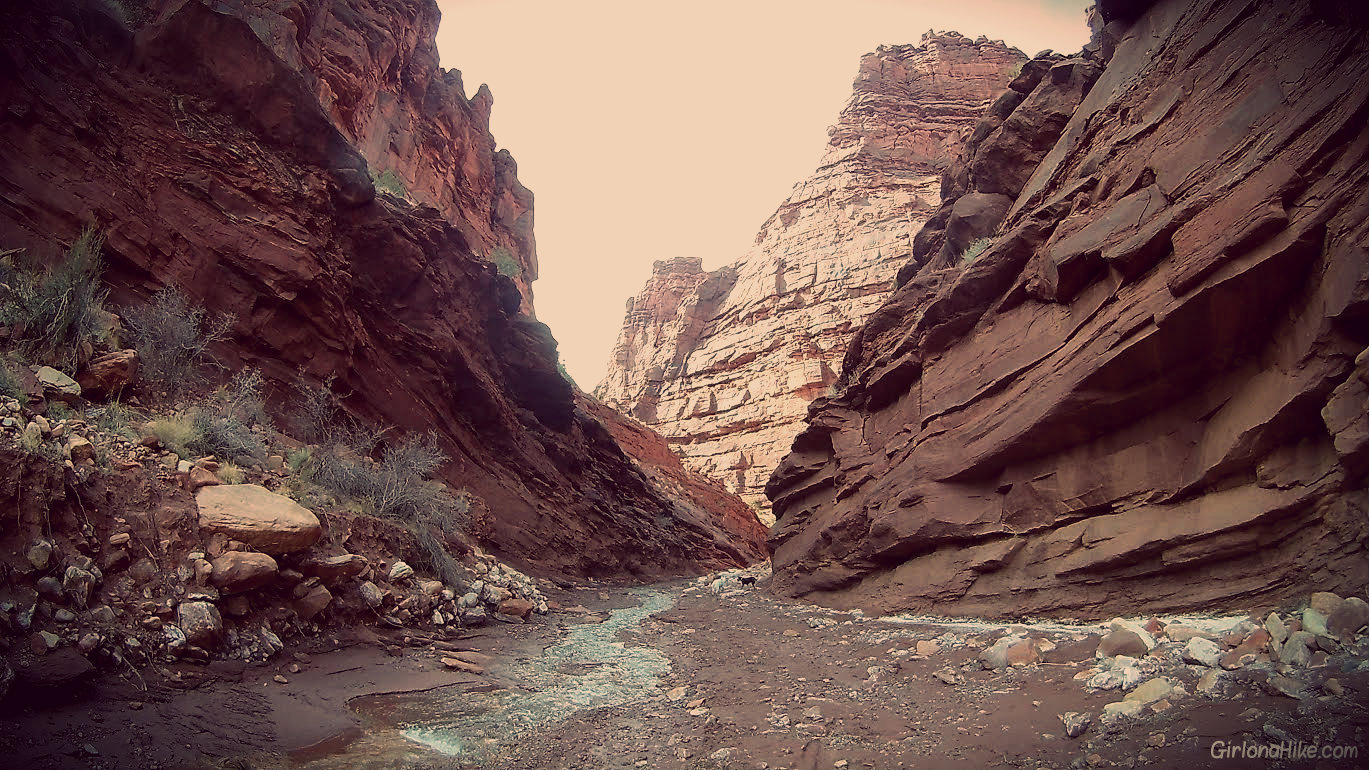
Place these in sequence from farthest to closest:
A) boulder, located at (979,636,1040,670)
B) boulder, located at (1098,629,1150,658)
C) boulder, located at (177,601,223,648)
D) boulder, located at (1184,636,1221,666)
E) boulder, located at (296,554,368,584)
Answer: boulder, located at (296,554,368,584) < boulder, located at (979,636,1040,670) < boulder, located at (177,601,223,648) < boulder, located at (1098,629,1150,658) < boulder, located at (1184,636,1221,666)

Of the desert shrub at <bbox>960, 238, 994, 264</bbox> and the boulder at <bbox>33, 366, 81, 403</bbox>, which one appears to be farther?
the desert shrub at <bbox>960, 238, 994, 264</bbox>

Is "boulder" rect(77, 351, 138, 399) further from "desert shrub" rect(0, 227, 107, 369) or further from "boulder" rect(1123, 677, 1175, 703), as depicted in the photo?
"boulder" rect(1123, 677, 1175, 703)

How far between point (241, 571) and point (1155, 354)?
32.7 feet

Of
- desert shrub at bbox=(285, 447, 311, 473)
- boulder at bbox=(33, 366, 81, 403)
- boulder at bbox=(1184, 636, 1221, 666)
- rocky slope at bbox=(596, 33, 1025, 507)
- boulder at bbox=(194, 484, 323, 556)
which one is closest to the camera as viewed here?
boulder at bbox=(1184, 636, 1221, 666)

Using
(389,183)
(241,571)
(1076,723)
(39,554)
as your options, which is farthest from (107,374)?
(389,183)

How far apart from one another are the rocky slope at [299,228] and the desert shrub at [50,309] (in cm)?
137

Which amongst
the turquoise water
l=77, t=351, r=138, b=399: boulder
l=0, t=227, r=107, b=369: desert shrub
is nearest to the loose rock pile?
l=77, t=351, r=138, b=399: boulder

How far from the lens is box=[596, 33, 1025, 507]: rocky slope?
4603 cm

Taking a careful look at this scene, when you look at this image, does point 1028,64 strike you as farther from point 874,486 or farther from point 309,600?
point 309,600

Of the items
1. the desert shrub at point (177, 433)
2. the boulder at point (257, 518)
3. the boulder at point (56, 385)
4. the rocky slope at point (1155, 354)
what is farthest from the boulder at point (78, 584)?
the rocky slope at point (1155, 354)

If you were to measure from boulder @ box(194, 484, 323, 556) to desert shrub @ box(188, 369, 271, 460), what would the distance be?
1332 millimetres

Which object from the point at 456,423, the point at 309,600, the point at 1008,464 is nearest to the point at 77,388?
the point at 309,600

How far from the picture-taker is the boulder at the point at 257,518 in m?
5.99

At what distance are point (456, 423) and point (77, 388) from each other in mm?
10675
